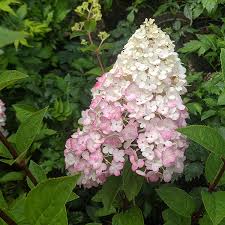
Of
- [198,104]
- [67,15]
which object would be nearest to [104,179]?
[198,104]

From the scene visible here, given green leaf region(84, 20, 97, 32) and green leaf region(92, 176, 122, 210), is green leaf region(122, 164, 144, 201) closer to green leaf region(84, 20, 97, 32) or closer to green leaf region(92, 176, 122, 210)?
green leaf region(92, 176, 122, 210)

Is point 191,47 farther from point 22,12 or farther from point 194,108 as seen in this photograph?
point 22,12

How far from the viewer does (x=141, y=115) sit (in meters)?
1.46

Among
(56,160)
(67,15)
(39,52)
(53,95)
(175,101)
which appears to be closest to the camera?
(175,101)

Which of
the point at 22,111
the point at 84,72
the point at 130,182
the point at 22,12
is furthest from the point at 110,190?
the point at 22,12

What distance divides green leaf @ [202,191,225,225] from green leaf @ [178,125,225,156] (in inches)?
7.0

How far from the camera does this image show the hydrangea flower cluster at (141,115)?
4.83ft

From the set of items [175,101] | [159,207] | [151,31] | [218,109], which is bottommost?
[159,207]

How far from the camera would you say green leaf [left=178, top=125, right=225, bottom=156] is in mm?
1250

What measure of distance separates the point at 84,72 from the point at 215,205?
151 centimetres

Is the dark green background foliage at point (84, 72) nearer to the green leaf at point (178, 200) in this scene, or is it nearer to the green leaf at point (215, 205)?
the green leaf at point (178, 200)

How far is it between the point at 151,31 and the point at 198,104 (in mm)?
625

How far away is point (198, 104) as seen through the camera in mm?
2061

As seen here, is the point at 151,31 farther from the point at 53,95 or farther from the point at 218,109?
the point at 53,95
